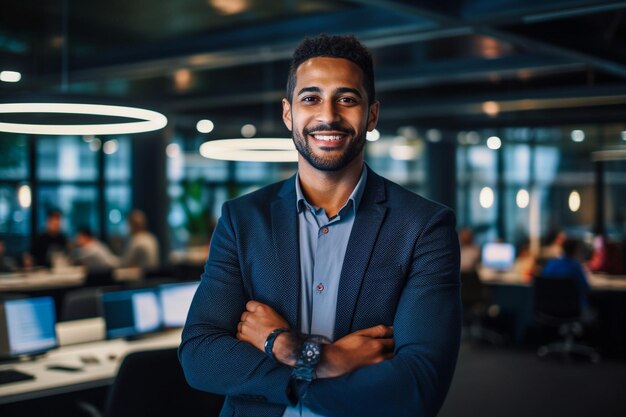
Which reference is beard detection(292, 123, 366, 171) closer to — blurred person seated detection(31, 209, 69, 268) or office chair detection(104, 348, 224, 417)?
office chair detection(104, 348, 224, 417)

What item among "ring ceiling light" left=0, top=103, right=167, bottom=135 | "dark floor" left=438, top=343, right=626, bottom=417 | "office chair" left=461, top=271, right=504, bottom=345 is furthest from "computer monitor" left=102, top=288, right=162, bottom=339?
"office chair" left=461, top=271, right=504, bottom=345

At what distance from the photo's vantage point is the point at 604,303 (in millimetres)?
10336

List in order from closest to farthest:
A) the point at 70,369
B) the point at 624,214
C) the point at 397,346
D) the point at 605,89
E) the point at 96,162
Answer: the point at 397,346
the point at 70,369
the point at 605,89
the point at 624,214
the point at 96,162

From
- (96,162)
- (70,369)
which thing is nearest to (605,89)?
(70,369)

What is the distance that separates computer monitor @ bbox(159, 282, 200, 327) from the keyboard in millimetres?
1499

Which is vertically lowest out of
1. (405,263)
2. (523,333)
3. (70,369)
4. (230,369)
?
(523,333)

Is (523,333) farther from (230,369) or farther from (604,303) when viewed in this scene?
(230,369)

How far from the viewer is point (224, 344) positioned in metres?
1.98

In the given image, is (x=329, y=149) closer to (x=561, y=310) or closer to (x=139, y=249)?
(x=561, y=310)

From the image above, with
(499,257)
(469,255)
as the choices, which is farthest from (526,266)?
(469,255)

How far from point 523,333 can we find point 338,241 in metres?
9.42

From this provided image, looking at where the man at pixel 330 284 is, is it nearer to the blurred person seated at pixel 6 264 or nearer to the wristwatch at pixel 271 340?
the wristwatch at pixel 271 340

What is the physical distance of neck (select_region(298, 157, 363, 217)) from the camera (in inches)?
81.3

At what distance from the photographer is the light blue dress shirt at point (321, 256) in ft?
6.60
